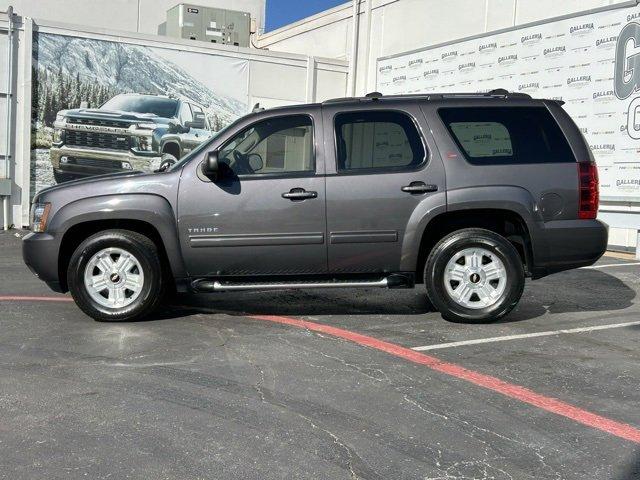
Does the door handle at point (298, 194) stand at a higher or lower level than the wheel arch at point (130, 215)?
higher

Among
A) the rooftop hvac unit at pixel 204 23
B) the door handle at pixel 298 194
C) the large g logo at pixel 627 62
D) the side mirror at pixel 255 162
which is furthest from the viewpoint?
the rooftop hvac unit at pixel 204 23

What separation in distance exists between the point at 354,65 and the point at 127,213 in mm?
12331

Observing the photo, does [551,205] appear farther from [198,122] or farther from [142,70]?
[142,70]

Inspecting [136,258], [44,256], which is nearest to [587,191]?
[136,258]

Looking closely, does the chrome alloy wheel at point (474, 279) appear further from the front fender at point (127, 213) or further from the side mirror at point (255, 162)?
the front fender at point (127, 213)

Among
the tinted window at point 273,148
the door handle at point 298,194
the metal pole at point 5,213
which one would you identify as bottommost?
the metal pole at point 5,213

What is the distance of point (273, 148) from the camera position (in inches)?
250

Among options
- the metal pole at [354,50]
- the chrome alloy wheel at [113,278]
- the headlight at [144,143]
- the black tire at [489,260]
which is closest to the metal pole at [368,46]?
the metal pole at [354,50]

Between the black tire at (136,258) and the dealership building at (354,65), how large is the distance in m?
7.86

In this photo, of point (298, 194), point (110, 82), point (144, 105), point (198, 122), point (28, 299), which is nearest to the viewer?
point (298, 194)

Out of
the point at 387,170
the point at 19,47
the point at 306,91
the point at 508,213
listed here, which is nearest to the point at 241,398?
the point at 387,170

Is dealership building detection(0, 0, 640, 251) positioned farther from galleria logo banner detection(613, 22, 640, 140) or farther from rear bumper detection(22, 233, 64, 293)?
rear bumper detection(22, 233, 64, 293)

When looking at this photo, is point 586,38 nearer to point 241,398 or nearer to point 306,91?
point 306,91

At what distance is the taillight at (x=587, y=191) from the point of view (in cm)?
623
